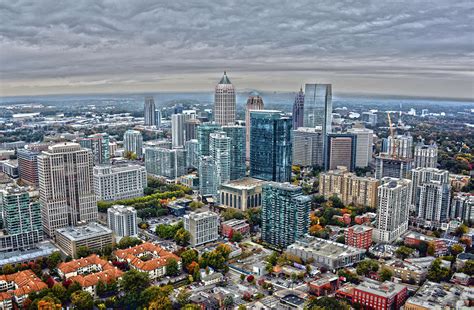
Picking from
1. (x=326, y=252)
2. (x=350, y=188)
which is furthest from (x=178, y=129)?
(x=326, y=252)

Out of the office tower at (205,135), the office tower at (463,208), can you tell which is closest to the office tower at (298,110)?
the office tower at (205,135)

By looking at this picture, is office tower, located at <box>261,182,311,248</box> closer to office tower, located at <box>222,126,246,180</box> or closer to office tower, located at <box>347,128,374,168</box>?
office tower, located at <box>222,126,246,180</box>

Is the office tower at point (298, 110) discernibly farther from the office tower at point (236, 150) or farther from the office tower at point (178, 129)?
the office tower at point (236, 150)

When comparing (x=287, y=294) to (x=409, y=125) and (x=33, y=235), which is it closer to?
(x=33, y=235)

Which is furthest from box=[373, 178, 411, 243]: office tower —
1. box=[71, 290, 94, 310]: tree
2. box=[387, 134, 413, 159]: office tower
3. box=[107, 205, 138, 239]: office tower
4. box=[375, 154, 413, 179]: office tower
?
box=[71, 290, 94, 310]: tree

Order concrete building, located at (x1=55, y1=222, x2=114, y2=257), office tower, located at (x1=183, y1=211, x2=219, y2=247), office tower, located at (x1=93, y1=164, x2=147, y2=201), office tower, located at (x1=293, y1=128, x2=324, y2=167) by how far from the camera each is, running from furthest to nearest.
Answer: office tower, located at (x1=293, y1=128, x2=324, y2=167), office tower, located at (x1=93, y1=164, x2=147, y2=201), office tower, located at (x1=183, y1=211, x2=219, y2=247), concrete building, located at (x1=55, y1=222, x2=114, y2=257)
